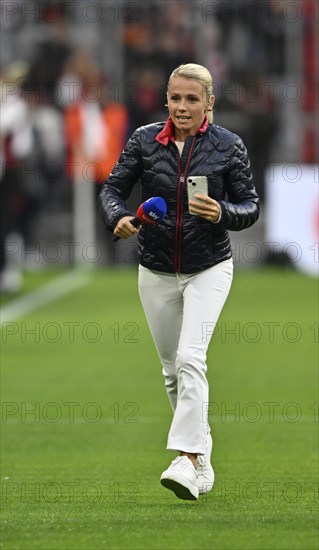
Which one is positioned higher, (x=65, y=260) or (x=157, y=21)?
(x=157, y=21)

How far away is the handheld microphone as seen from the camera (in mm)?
7316

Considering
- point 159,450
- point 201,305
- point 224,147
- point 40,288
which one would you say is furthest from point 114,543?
point 40,288

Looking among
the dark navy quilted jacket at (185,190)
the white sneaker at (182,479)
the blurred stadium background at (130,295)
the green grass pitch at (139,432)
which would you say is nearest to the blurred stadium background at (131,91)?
the blurred stadium background at (130,295)

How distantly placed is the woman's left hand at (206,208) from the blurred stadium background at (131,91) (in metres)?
17.6

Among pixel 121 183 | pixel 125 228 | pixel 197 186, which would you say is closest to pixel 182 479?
pixel 125 228

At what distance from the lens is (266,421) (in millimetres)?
10969

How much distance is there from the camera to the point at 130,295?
21078 millimetres

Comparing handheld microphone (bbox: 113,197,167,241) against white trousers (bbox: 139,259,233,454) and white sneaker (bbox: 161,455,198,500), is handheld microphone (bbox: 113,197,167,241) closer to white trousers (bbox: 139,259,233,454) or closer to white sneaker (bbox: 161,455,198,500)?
white trousers (bbox: 139,259,233,454)

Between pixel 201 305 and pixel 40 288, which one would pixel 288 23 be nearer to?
pixel 40 288

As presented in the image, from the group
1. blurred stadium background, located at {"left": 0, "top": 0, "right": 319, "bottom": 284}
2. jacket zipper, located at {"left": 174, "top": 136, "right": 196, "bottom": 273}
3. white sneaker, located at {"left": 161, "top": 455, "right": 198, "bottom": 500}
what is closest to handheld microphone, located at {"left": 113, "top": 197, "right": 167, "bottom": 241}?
jacket zipper, located at {"left": 174, "top": 136, "right": 196, "bottom": 273}

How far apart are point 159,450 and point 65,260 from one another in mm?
17488

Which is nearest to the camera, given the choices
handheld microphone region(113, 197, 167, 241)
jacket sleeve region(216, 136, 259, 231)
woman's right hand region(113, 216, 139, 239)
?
handheld microphone region(113, 197, 167, 241)

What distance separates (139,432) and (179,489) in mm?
3055

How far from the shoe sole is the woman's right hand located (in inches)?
44.1
